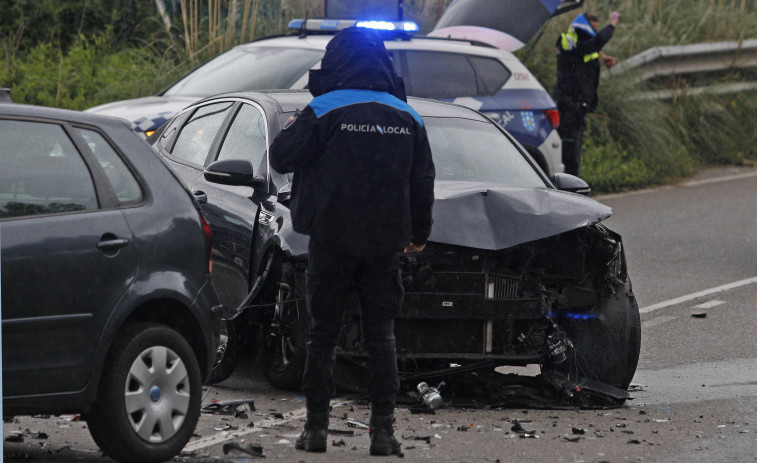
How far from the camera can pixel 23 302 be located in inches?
198

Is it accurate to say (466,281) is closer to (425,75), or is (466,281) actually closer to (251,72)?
(251,72)

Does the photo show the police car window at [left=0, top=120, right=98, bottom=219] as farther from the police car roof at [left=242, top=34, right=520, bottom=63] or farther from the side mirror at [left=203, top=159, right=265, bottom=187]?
the police car roof at [left=242, top=34, right=520, bottom=63]

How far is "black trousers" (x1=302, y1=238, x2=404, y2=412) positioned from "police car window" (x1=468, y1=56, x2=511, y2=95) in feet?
24.9

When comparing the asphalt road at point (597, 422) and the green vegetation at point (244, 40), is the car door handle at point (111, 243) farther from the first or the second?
the green vegetation at point (244, 40)

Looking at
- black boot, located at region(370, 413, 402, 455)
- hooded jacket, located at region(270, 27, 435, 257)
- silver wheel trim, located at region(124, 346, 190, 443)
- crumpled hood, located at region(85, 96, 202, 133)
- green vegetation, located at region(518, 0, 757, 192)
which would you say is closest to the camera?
silver wheel trim, located at region(124, 346, 190, 443)

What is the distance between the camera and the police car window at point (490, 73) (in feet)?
43.5

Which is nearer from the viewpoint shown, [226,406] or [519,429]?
[519,429]

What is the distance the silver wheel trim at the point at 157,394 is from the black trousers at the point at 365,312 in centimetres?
57

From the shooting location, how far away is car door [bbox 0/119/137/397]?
5.03 metres

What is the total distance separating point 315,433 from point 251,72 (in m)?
6.90

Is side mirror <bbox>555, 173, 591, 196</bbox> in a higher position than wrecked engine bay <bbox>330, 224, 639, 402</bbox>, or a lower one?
higher

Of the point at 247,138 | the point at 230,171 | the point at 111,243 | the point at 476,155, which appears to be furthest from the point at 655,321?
the point at 111,243

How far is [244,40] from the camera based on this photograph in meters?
16.4

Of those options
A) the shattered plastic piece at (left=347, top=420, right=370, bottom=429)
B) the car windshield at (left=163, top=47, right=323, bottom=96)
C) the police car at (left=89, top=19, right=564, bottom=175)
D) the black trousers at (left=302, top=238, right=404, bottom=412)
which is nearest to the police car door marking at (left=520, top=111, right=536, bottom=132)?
the police car at (left=89, top=19, right=564, bottom=175)
